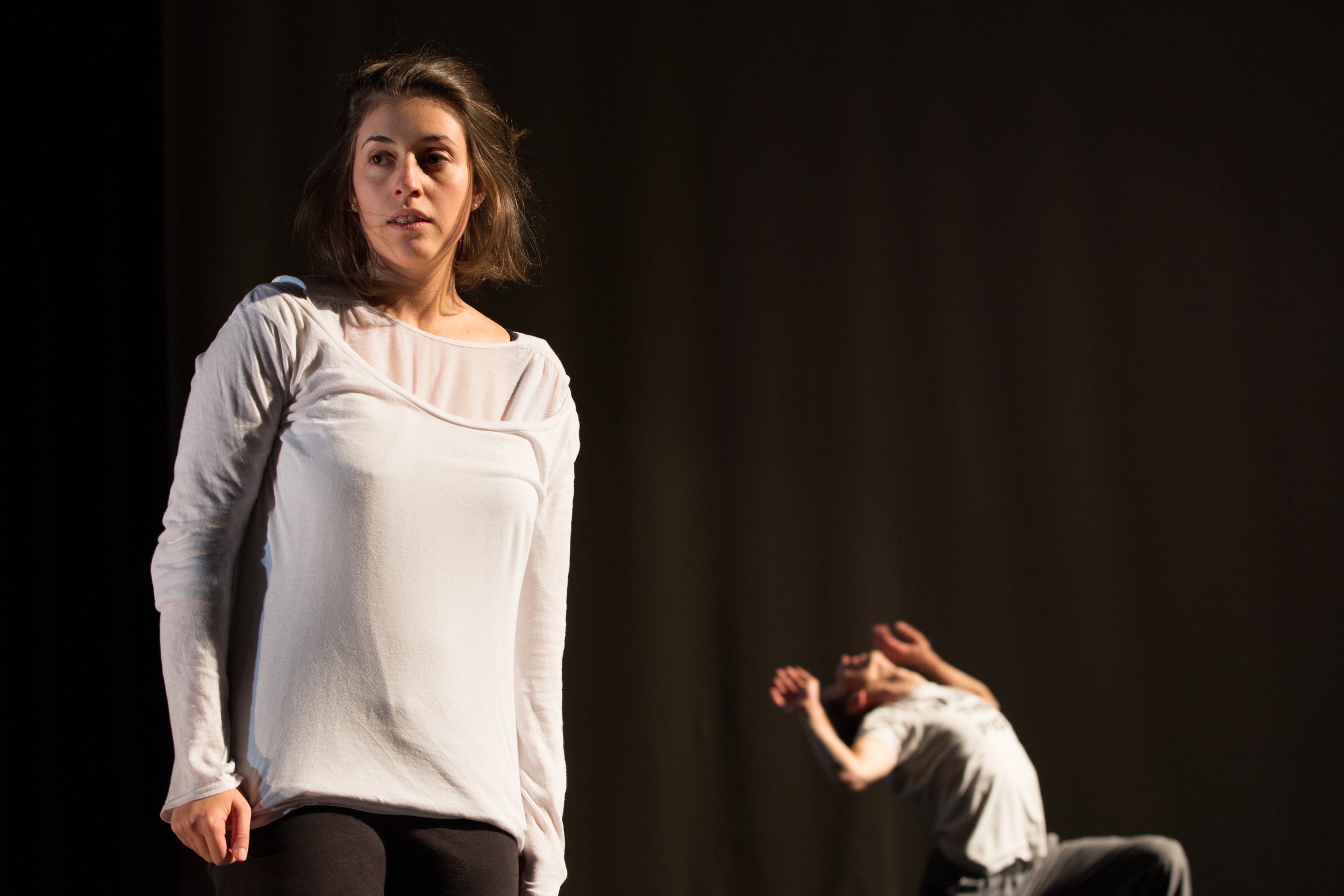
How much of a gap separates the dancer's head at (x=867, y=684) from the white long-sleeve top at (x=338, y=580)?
161 cm

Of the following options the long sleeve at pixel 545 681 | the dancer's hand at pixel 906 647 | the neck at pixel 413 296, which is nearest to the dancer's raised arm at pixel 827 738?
the dancer's hand at pixel 906 647

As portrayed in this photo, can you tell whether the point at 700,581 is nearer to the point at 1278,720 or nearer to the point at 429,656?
the point at 1278,720

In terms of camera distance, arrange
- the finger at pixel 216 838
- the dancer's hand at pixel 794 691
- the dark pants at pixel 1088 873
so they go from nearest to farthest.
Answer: the finger at pixel 216 838
the dark pants at pixel 1088 873
the dancer's hand at pixel 794 691

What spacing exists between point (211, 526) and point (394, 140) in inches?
14.6

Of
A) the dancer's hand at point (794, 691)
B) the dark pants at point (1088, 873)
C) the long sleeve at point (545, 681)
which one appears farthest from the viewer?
the dancer's hand at point (794, 691)

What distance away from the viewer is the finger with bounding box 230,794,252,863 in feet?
2.29

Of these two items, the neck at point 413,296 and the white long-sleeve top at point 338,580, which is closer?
the white long-sleeve top at point 338,580

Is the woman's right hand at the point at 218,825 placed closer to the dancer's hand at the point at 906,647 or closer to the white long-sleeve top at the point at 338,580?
the white long-sleeve top at the point at 338,580

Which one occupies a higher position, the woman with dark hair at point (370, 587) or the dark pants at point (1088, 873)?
the woman with dark hair at point (370, 587)

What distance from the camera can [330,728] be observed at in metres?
0.74

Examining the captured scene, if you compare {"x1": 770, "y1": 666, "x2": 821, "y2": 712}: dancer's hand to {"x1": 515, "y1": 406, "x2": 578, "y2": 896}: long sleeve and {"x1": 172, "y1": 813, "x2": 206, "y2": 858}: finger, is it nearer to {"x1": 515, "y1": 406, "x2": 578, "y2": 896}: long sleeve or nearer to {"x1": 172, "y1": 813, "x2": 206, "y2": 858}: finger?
{"x1": 515, "y1": 406, "x2": 578, "y2": 896}: long sleeve

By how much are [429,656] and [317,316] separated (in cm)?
28

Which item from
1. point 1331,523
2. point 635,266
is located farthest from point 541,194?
point 1331,523

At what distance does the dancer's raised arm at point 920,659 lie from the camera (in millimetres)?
2436
